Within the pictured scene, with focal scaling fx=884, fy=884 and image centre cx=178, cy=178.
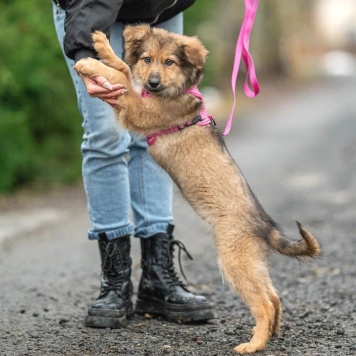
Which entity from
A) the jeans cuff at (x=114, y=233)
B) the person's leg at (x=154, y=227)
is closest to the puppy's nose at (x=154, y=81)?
the person's leg at (x=154, y=227)

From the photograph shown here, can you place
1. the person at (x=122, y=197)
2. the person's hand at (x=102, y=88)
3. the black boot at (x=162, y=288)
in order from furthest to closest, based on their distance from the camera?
the black boot at (x=162, y=288), the person at (x=122, y=197), the person's hand at (x=102, y=88)

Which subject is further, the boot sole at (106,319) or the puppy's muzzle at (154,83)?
the boot sole at (106,319)

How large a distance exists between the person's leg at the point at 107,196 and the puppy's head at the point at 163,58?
30cm

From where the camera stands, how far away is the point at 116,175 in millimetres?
4754

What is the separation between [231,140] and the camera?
48.8 feet

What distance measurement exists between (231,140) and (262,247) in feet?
34.7

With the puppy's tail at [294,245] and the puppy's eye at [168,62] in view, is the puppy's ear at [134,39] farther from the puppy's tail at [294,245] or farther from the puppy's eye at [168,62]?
the puppy's tail at [294,245]

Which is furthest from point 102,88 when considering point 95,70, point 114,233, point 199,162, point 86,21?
point 114,233

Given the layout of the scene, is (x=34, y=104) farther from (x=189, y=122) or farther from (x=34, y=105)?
(x=189, y=122)

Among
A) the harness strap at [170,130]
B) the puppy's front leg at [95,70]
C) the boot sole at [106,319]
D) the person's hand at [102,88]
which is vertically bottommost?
the boot sole at [106,319]

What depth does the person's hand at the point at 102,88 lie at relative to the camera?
13.6ft

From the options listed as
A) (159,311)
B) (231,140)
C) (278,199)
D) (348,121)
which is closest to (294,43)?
(348,121)

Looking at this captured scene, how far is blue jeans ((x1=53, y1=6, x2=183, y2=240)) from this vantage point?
4.65 meters

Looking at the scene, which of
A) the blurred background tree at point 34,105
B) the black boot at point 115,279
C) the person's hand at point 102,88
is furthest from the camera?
the blurred background tree at point 34,105
